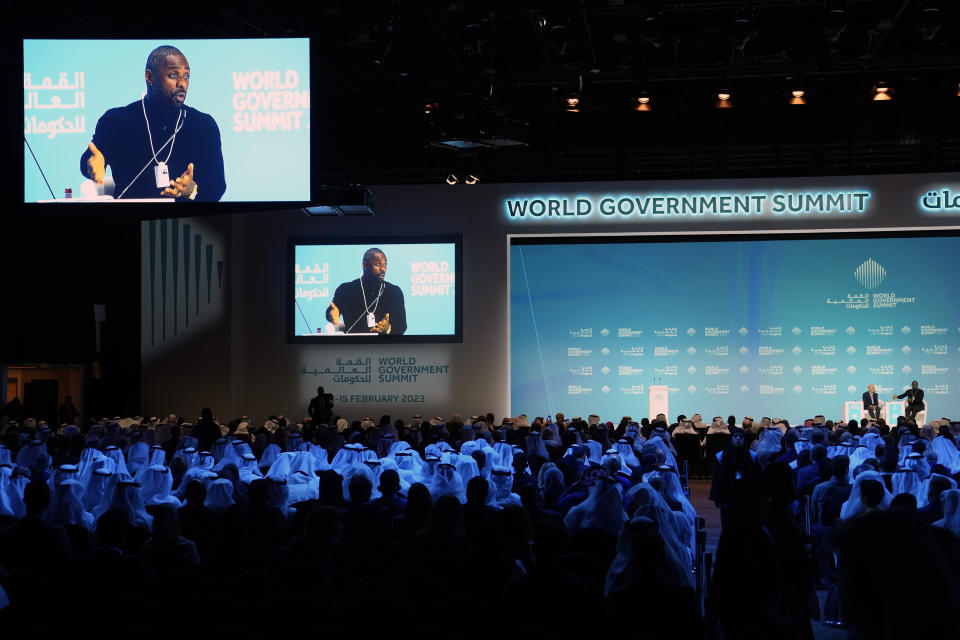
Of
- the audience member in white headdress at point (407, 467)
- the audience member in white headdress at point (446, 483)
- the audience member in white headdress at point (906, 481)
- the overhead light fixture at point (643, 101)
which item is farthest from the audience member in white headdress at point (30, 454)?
the overhead light fixture at point (643, 101)

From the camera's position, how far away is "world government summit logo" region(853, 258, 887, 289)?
20.9m

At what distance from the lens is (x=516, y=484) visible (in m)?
A: 10.1

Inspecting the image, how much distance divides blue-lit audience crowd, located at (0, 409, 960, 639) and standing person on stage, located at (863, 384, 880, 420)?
977 centimetres

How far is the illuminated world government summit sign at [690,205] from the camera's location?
20.9 m

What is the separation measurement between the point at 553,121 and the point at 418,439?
9961 mm

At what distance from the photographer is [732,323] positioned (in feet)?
69.8

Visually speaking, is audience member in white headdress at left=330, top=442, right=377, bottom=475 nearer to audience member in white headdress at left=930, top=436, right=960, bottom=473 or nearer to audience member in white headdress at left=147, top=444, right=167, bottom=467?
audience member in white headdress at left=147, top=444, right=167, bottom=467

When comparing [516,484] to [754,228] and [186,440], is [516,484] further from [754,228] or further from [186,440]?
[754,228]

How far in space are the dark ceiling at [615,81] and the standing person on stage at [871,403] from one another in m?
5.44

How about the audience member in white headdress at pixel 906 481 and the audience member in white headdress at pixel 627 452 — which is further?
the audience member in white headdress at pixel 627 452

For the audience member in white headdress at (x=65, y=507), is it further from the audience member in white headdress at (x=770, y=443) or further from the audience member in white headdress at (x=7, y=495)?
the audience member in white headdress at (x=770, y=443)

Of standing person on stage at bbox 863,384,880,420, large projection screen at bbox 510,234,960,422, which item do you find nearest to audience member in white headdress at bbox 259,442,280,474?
large projection screen at bbox 510,234,960,422

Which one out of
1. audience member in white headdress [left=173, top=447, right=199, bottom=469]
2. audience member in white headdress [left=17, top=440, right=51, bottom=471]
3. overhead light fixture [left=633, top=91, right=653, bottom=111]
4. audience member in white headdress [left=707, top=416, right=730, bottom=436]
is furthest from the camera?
overhead light fixture [left=633, top=91, right=653, bottom=111]

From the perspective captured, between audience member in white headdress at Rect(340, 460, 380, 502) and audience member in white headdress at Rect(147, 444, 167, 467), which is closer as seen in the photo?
audience member in white headdress at Rect(340, 460, 380, 502)
